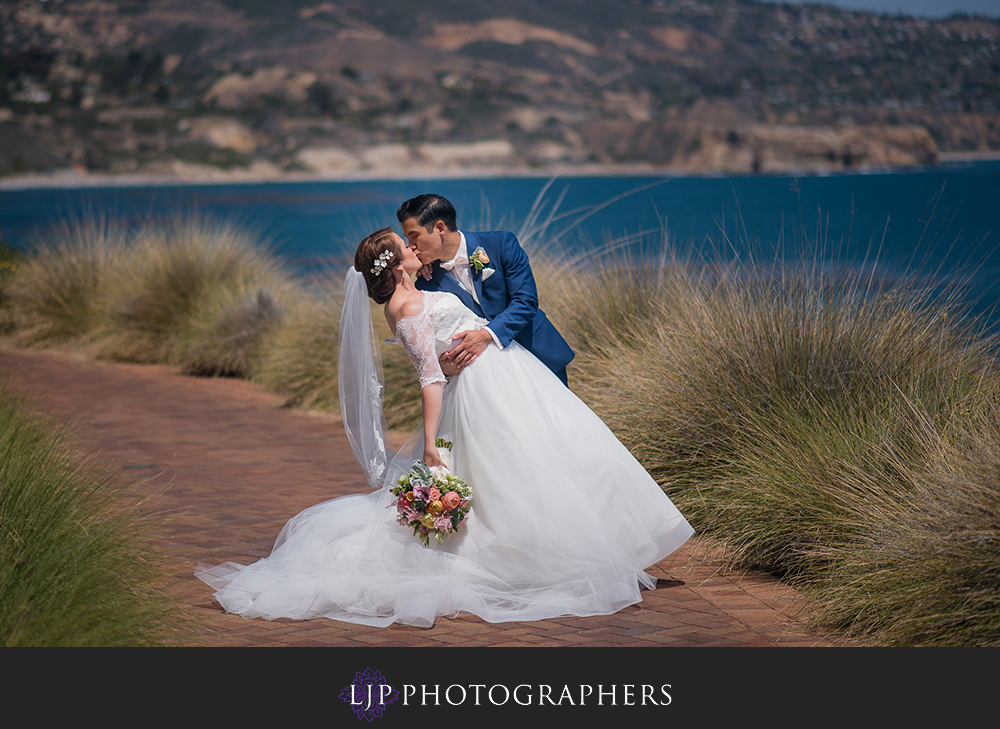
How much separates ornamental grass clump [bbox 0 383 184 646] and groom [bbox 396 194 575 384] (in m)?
1.62

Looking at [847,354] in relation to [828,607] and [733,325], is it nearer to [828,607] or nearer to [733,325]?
[733,325]

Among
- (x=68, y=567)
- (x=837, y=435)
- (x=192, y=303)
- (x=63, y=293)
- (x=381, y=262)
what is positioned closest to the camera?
(x=68, y=567)

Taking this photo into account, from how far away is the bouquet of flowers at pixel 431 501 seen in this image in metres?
4.36

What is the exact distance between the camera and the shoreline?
309 feet

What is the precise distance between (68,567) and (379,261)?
5.86 ft

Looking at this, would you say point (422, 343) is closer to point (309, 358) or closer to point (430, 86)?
point (309, 358)

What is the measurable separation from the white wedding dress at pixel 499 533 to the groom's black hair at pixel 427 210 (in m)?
0.34

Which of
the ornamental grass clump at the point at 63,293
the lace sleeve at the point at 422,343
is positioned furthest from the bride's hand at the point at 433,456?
the ornamental grass clump at the point at 63,293

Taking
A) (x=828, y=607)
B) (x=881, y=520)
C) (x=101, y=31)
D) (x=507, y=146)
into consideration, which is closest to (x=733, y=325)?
(x=881, y=520)

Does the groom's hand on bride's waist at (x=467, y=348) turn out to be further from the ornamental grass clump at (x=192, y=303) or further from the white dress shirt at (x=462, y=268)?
the ornamental grass clump at (x=192, y=303)

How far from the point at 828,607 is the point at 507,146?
11427cm

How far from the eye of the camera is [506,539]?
4.41 m

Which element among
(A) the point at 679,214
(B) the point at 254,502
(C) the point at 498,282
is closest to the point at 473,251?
(C) the point at 498,282
